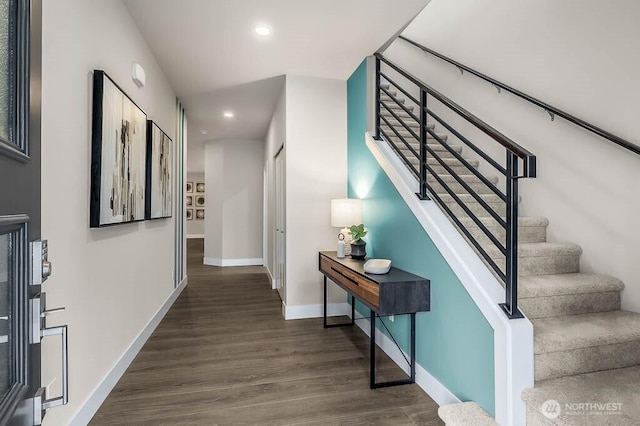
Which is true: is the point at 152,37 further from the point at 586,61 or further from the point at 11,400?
the point at 586,61

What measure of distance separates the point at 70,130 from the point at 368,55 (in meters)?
2.63

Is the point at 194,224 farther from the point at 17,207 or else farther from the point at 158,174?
the point at 17,207

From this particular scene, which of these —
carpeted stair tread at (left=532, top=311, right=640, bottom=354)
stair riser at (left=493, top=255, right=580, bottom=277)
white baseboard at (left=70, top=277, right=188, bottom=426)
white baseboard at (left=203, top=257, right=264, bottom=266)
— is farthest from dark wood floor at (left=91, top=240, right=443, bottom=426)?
white baseboard at (left=203, top=257, right=264, bottom=266)

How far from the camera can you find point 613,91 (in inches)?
82.9

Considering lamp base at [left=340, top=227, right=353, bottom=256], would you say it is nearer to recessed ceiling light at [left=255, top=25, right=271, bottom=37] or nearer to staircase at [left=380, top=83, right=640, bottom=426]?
staircase at [left=380, top=83, right=640, bottom=426]

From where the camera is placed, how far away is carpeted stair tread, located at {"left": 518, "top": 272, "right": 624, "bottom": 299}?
6.29 ft

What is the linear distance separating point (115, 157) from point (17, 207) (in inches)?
63.2

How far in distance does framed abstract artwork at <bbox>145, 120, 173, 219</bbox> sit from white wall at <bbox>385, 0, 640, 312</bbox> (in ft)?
10.4

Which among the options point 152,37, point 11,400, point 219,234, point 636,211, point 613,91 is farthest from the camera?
point 219,234

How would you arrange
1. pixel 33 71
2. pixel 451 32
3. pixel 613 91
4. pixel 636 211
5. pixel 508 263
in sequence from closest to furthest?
pixel 33 71, pixel 508 263, pixel 636 211, pixel 613 91, pixel 451 32

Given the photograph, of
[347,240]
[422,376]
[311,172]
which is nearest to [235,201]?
[311,172]

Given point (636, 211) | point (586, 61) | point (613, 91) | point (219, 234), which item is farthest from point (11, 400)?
point (219, 234)

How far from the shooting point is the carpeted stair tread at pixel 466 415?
5.33 feet

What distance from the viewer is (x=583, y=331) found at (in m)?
1.71
